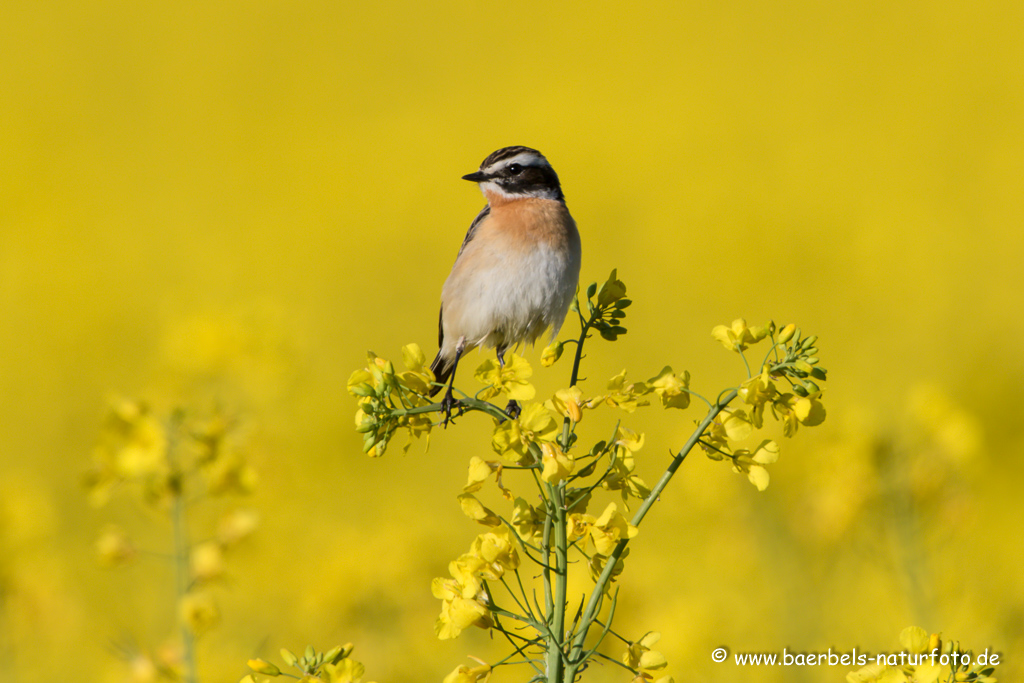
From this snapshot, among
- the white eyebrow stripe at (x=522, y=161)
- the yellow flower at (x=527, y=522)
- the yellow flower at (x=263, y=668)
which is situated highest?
the white eyebrow stripe at (x=522, y=161)

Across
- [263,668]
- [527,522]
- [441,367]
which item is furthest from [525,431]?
[441,367]

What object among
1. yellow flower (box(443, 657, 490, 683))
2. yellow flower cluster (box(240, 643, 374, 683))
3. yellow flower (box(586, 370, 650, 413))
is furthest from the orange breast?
yellow flower cluster (box(240, 643, 374, 683))

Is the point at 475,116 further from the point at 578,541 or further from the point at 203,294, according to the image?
the point at 578,541

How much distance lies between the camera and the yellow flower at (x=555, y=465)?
5.93ft

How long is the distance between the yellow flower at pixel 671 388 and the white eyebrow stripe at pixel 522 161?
2.65 meters

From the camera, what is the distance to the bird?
405 cm

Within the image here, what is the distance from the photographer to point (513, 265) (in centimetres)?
410

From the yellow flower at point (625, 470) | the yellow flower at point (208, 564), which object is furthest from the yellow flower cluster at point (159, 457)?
the yellow flower at point (625, 470)

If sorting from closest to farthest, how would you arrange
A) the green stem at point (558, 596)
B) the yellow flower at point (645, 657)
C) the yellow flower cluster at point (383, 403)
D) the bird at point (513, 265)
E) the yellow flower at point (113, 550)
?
the green stem at point (558, 596) → the yellow flower at point (645, 657) → the yellow flower cluster at point (383, 403) → the yellow flower at point (113, 550) → the bird at point (513, 265)

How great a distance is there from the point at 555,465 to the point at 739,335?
2.14 ft

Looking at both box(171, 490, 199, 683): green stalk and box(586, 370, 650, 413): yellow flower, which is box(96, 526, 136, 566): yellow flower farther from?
box(586, 370, 650, 413): yellow flower

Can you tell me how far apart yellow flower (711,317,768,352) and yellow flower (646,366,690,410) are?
169 millimetres

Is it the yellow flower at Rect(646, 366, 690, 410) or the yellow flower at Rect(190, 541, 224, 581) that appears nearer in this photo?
the yellow flower at Rect(646, 366, 690, 410)

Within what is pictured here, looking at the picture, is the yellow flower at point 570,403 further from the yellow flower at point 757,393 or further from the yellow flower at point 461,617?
the yellow flower at point 461,617
